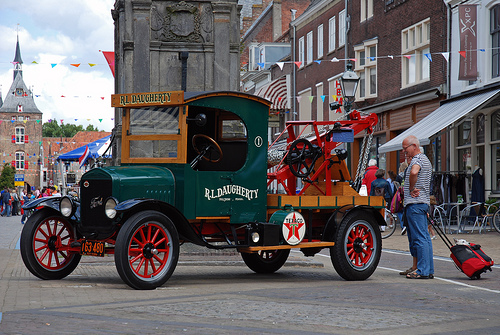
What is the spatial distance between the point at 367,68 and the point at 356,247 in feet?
71.9

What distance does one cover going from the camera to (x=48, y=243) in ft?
30.5

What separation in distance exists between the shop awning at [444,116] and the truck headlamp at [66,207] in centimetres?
1330

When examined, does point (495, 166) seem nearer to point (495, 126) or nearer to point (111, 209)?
point (495, 126)

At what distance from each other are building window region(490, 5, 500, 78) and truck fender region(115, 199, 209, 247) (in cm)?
1487

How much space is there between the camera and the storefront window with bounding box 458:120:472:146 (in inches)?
899

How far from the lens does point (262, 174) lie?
368 inches

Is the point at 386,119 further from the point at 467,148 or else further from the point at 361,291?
the point at 361,291

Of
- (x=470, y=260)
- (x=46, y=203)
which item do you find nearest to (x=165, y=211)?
(x=46, y=203)

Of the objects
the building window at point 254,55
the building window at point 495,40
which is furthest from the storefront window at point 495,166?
the building window at point 254,55

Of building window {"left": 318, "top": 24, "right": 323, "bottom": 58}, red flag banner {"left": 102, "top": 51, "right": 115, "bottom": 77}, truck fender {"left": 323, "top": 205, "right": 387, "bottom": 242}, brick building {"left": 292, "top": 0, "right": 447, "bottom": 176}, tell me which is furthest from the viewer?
building window {"left": 318, "top": 24, "right": 323, "bottom": 58}

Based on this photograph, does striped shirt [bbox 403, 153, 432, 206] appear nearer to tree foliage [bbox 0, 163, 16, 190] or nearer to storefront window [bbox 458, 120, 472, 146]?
storefront window [bbox 458, 120, 472, 146]

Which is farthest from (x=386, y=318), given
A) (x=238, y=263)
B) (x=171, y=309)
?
(x=238, y=263)

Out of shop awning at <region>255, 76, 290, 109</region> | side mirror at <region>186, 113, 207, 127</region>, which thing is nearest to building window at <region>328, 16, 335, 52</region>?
shop awning at <region>255, 76, 290, 109</region>

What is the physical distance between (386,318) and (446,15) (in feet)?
63.7
